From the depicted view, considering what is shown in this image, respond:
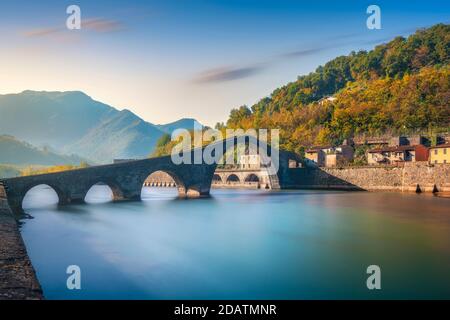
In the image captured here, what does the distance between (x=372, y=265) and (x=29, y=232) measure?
13.7 meters

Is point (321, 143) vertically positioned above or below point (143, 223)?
above

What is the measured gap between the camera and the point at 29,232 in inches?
718

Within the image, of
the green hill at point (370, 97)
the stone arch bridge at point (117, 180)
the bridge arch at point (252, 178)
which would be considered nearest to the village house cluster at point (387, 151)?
the green hill at point (370, 97)

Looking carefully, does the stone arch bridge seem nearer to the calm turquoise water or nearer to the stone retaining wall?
the calm turquoise water

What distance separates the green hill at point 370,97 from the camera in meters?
50.3

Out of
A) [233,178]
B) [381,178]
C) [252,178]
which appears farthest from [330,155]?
[233,178]

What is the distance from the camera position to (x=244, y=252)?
14.4m

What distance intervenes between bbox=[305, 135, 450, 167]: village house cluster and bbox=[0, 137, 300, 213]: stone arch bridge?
11823mm

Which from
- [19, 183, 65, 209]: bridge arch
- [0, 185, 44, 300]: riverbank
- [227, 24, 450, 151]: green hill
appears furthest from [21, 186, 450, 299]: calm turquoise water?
[227, 24, 450, 151]: green hill

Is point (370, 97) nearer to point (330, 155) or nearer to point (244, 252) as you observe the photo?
point (330, 155)

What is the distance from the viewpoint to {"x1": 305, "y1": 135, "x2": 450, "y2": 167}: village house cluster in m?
36.9

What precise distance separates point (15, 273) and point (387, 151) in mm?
39495

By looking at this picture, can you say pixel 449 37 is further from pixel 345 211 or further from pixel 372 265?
pixel 372 265
